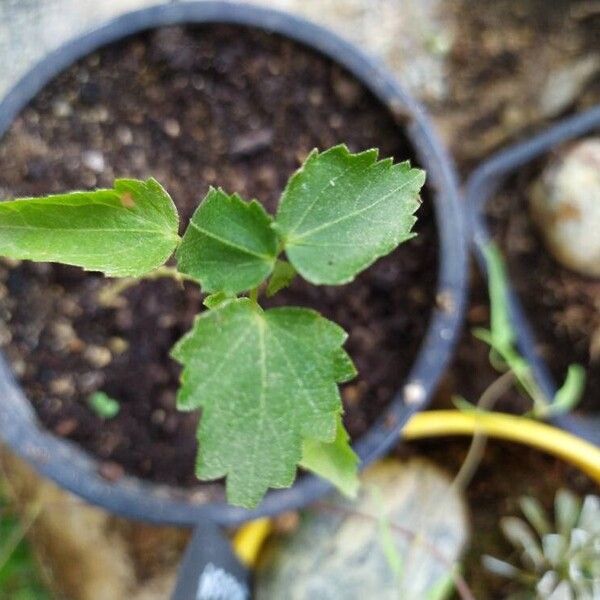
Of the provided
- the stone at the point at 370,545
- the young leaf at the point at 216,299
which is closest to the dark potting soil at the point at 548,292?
the stone at the point at 370,545

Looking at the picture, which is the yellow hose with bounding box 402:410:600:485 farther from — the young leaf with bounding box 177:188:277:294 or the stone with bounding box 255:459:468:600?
the young leaf with bounding box 177:188:277:294

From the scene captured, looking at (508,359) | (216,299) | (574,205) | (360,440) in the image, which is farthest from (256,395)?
(574,205)

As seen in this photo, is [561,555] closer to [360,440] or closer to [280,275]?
[360,440]

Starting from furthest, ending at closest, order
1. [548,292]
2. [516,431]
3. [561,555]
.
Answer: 1. [548,292]
2. [516,431]
3. [561,555]

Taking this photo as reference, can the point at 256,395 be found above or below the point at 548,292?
above

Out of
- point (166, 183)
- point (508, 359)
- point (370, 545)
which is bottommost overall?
point (370, 545)

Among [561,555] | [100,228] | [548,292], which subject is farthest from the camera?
[548,292]

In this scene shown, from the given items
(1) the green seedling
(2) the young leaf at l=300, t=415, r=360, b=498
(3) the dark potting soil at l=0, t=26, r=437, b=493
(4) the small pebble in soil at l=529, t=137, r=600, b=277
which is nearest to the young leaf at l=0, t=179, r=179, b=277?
(1) the green seedling
